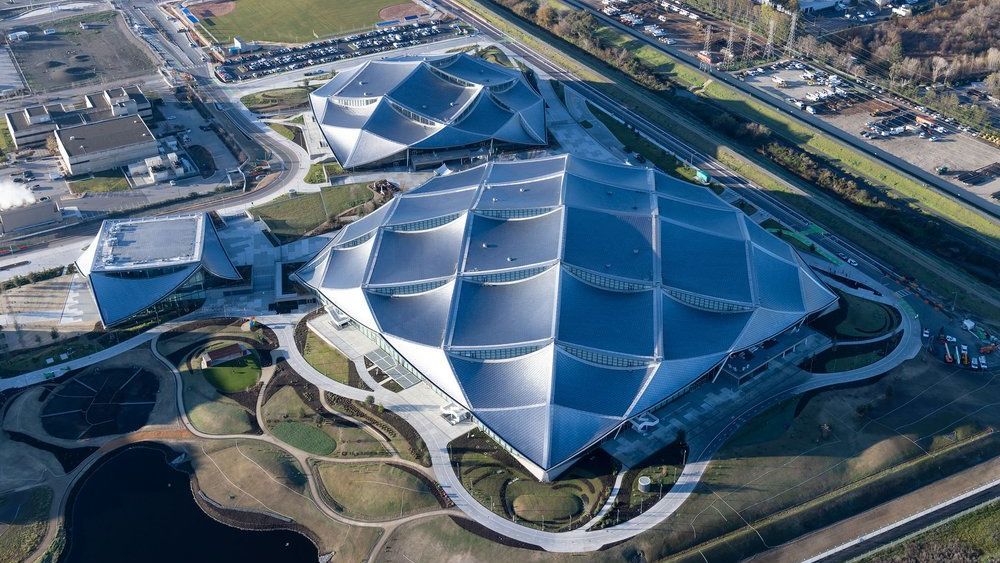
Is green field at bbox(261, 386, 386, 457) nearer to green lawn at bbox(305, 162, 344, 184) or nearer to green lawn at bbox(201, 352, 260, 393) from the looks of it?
green lawn at bbox(201, 352, 260, 393)

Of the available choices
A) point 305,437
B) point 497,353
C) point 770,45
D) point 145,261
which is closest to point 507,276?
point 497,353

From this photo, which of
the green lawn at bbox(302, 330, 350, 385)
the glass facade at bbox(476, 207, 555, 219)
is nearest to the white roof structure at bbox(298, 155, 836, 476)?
the glass facade at bbox(476, 207, 555, 219)

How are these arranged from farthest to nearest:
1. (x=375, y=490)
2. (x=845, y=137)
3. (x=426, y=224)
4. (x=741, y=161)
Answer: (x=845, y=137) < (x=741, y=161) < (x=426, y=224) < (x=375, y=490)

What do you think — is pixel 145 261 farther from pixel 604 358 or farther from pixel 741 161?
pixel 741 161

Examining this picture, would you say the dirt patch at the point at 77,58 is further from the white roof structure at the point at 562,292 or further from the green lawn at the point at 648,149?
the green lawn at the point at 648,149

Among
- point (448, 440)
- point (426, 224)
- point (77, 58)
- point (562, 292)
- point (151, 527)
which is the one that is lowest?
point (151, 527)

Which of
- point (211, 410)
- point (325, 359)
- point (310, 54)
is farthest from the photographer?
point (310, 54)

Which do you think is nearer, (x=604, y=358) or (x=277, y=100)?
(x=604, y=358)
